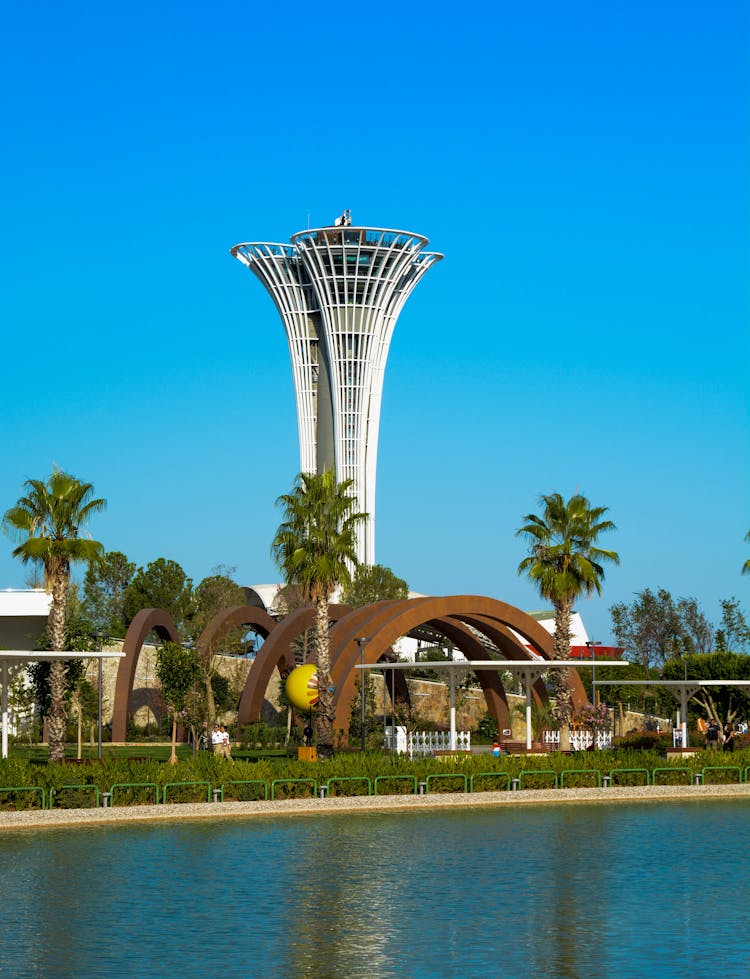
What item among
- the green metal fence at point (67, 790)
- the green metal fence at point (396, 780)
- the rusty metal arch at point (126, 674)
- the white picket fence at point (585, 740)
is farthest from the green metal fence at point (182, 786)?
the rusty metal arch at point (126, 674)

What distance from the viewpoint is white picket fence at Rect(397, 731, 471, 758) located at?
48.5 m

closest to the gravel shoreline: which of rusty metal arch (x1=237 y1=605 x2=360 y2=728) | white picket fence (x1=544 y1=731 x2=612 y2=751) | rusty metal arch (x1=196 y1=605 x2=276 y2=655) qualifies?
white picket fence (x1=544 y1=731 x2=612 y2=751)

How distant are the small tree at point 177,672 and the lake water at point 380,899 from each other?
18.3m

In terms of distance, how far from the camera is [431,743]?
51.7 meters

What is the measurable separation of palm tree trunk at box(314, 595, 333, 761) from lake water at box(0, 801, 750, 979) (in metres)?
14.5

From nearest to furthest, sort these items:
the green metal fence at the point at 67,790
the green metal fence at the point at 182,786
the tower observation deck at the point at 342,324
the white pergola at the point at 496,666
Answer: the green metal fence at the point at 67,790 < the green metal fence at the point at 182,786 < the white pergola at the point at 496,666 < the tower observation deck at the point at 342,324

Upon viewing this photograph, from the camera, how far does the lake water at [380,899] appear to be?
607 inches

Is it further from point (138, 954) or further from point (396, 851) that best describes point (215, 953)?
point (396, 851)

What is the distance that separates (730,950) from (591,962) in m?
1.79

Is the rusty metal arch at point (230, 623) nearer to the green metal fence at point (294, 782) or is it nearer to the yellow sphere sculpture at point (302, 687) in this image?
the yellow sphere sculpture at point (302, 687)

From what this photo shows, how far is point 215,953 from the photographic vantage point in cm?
1588

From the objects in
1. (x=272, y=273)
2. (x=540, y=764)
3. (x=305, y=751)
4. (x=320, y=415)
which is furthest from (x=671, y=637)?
(x=540, y=764)

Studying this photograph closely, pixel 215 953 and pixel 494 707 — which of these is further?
pixel 494 707

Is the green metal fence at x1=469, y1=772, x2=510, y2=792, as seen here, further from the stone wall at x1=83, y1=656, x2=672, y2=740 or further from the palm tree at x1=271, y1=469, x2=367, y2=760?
the stone wall at x1=83, y1=656, x2=672, y2=740
